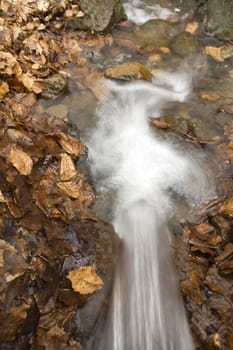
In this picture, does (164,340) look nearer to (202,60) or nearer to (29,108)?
(29,108)

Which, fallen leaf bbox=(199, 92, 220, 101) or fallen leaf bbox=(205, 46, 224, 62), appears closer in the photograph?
fallen leaf bbox=(199, 92, 220, 101)

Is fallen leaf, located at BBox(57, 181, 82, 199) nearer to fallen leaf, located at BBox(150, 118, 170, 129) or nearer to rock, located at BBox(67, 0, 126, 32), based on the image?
fallen leaf, located at BBox(150, 118, 170, 129)

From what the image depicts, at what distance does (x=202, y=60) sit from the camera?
19.7 ft

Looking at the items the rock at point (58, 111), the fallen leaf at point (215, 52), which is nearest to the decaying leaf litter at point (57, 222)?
the rock at point (58, 111)

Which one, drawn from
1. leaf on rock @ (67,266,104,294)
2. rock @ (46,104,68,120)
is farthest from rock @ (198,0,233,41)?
leaf on rock @ (67,266,104,294)

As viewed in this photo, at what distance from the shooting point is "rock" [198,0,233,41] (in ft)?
20.8

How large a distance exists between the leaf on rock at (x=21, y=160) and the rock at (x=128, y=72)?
2312 mm

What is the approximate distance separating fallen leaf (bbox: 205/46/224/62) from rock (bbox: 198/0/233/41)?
1.14ft

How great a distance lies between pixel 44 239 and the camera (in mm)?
3346

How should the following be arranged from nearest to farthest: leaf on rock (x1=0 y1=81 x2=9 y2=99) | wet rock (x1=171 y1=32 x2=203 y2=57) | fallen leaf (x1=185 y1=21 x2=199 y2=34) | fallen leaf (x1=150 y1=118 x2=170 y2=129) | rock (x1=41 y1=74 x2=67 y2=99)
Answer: leaf on rock (x1=0 y1=81 x2=9 y2=99), fallen leaf (x1=150 y1=118 x2=170 y2=129), rock (x1=41 y1=74 x2=67 y2=99), wet rock (x1=171 y1=32 x2=203 y2=57), fallen leaf (x1=185 y1=21 x2=199 y2=34)

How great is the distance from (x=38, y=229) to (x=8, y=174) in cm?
67

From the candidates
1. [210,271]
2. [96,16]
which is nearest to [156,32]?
[96,16]

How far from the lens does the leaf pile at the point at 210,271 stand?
3.27 m

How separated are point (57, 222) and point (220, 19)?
5.09m
